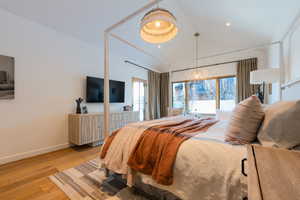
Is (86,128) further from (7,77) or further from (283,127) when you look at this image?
Answer: (283,127)

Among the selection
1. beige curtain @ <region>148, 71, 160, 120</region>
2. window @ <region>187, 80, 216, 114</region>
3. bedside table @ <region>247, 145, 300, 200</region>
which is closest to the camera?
bedside table @ <region>247, 145, 300, 200</region>

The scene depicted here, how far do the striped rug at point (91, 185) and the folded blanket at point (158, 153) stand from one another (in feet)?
1.64

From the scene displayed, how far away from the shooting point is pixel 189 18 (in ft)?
11.6

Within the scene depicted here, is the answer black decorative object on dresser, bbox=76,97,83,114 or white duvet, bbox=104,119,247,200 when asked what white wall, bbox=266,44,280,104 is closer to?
white duvet, bbox=104,119,247,200

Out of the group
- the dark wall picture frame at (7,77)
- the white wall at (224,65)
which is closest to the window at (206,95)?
the white wall at (224,65)

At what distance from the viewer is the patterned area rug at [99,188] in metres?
1.49

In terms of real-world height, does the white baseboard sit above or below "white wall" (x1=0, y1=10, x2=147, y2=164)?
below

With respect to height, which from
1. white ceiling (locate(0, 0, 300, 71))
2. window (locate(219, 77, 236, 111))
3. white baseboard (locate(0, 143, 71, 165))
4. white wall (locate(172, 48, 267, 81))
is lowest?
white baseboard (locate(0, 143, 71, 165))

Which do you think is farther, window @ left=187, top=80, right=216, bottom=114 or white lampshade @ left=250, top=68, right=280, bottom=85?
window @ left=187, top=80, right=216, bottom=114

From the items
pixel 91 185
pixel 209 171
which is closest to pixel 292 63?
pixel 209 171

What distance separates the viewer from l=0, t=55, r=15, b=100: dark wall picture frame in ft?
7.39

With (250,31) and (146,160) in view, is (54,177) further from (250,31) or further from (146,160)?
(250,31)

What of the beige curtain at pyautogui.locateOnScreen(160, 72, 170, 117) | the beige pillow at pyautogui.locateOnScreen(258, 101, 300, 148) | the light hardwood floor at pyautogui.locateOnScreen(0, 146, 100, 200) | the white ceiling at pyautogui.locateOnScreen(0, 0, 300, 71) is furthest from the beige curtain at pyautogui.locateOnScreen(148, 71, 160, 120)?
the beige pillow at pyautogui.locateOnScreen(258, 101, 300, 148)

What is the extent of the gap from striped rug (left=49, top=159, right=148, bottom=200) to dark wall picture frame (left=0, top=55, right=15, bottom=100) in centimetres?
169
